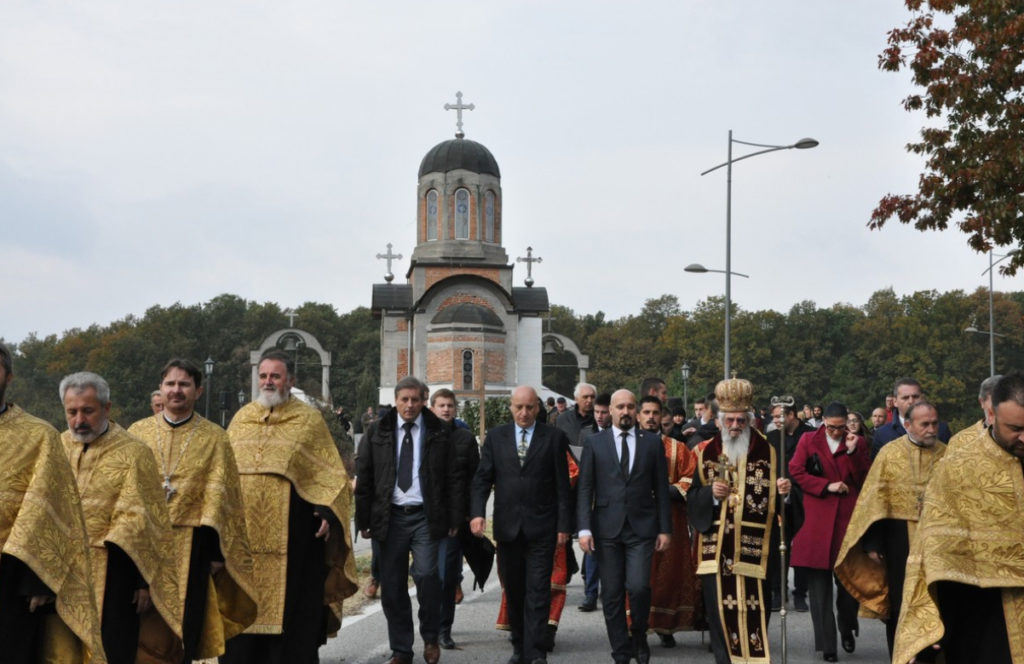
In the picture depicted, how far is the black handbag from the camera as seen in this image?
11156mm

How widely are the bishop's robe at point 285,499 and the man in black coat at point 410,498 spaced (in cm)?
98

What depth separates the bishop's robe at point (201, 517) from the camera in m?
7.87

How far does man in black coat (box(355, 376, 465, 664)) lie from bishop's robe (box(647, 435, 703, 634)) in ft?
6.43

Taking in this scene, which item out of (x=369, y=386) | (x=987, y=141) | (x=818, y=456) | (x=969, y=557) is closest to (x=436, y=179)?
(x=369, y=386)

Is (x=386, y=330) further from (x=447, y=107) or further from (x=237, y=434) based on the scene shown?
(x=237, y=434)

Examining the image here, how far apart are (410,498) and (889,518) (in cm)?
359

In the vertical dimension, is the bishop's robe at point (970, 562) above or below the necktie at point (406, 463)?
below

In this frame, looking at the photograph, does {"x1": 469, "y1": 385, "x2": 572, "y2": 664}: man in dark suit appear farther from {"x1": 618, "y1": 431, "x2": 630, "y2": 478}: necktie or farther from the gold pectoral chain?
the gold pectoral chain

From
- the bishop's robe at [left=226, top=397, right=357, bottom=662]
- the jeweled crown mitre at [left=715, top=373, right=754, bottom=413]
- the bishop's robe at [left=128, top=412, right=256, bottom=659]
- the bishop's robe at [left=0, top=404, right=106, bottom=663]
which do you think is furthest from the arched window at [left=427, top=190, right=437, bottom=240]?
the bishop's robe at [left=0, top=404, right=106, bottom=663]

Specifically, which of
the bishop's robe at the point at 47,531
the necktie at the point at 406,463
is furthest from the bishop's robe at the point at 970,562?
the necktie at the point at 406,463

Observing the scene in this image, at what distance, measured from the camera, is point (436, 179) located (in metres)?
65.6

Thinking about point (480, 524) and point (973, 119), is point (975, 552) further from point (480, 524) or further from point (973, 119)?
point (973, 119)

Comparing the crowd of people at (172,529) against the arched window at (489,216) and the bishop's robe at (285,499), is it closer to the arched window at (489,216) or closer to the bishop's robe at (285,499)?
the bishop's robe at (285,499)

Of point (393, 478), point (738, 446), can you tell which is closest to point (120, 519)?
point (393, 478)
